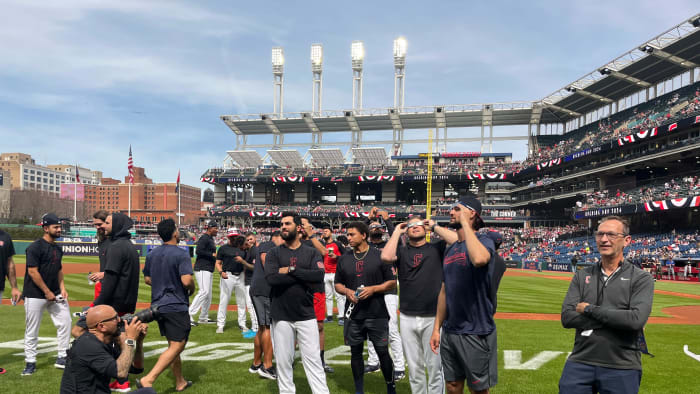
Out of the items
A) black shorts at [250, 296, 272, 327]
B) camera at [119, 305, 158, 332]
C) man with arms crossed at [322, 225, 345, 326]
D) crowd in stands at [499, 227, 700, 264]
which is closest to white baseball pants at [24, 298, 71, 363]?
camera at [119, 305, 158, 332]

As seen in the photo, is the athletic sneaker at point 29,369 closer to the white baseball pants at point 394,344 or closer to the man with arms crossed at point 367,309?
the man with arms crossed at point 367,309

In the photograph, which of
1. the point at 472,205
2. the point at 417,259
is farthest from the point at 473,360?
the point at 417,259

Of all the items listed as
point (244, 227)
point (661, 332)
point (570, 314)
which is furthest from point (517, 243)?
point (570, 314)

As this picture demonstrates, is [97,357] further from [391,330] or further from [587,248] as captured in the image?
[587,248]

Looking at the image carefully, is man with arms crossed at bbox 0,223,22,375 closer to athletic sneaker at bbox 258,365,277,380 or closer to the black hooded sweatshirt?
the black hooded sweatshirt

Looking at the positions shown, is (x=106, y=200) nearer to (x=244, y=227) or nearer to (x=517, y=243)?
(x=244, y=227)

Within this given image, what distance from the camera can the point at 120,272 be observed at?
6172 millimetres

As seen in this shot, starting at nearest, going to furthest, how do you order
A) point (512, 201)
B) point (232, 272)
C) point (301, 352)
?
point (301, 352) < point (232, 272) < point (512, 201)

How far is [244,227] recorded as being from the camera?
225ft

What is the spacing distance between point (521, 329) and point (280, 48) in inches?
2485

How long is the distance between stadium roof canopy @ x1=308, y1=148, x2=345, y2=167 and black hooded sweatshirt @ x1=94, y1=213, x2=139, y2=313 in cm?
6188

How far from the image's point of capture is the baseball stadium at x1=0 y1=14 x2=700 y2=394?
799 centimetres

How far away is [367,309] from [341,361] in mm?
2528

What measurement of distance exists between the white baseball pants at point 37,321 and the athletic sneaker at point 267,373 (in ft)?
9.60
